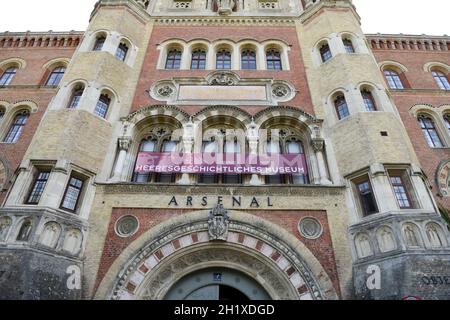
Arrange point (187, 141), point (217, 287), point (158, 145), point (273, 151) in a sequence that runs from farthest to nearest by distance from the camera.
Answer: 1. point (158, 145)
2. point (273, 151)
3. point (187, 141)
4. point (217, 287)

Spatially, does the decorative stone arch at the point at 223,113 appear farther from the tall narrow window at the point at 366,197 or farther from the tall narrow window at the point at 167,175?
the tall narrow window at the point at 366,197

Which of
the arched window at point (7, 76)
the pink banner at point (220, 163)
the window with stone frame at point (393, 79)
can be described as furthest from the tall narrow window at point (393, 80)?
the arched window at point (7, 76)

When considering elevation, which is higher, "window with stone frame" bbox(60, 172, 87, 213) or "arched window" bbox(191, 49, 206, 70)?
"arched window" bbox(191, 49, 206, 70)

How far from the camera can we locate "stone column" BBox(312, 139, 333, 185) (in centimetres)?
1174

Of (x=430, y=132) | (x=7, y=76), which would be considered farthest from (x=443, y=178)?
(x=7, y=76)

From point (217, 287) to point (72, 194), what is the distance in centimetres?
596

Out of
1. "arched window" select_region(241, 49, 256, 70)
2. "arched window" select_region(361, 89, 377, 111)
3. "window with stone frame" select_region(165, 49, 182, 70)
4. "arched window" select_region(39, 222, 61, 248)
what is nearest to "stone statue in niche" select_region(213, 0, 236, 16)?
"arched window" select_region(241, 49, 256, 70)

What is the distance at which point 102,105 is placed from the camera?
1383 cm

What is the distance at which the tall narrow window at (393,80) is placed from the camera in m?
18.2

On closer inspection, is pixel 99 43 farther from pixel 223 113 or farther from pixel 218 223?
pixel 218 223

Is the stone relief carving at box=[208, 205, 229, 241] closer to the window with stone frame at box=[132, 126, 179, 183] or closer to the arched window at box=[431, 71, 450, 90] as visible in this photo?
the window with stone frame at box=[132, 126, 179, 183]

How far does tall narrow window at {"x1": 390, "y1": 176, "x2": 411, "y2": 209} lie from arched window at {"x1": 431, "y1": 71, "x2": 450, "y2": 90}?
10.6 meters

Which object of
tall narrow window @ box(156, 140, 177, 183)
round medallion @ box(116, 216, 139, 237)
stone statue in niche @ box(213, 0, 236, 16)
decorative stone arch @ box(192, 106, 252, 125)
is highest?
stone statue in niche @ box(213, 0, 236, 16)

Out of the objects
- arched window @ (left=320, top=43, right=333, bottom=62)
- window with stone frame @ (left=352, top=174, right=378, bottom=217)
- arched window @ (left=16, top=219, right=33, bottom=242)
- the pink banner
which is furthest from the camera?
arched window @ (left=320, top=43, right=333, bottom=62)
